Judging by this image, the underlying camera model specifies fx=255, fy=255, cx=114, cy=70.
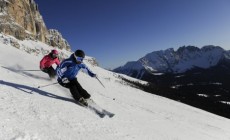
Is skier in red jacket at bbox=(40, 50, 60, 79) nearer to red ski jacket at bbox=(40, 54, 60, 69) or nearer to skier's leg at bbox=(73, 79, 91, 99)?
red ski jacket at bbox=(40, 54, 60, 69)

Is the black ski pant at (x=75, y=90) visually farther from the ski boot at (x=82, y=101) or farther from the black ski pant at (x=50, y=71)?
the black ski pant at (x=50, y=71)

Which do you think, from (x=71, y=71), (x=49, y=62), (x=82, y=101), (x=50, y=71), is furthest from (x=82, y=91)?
(x=49, y=62)

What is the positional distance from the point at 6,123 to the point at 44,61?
36.7ft

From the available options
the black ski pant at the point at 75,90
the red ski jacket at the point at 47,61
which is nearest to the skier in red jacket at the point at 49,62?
the red ski jacket at the point at 47,61

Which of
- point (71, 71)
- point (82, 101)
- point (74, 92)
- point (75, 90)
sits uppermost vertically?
point (71, 71)

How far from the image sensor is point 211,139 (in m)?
18.2

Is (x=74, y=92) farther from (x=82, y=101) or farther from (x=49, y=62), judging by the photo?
(x=49, y=62)

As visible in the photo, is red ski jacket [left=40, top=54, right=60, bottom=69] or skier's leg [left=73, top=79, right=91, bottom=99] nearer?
skier's leg [left=73, top=79, right=91, bottom=99]

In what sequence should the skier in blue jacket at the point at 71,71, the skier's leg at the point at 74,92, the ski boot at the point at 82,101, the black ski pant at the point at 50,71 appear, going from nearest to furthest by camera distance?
the ski boot at the point at 82,101 < the skier's leg at the point at 74,92 < the skier in blue jacket at the point at 71,71 < the black ski pant at the point at 50,71

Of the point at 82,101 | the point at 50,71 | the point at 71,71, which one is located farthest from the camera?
the point at 50,71

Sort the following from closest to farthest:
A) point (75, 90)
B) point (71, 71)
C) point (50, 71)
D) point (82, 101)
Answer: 1. point (82, 101)
2. point (75, 90)
3. point (71, 71)
4. point (50, 71)

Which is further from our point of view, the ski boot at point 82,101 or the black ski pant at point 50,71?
the black ski pant at point 50,71

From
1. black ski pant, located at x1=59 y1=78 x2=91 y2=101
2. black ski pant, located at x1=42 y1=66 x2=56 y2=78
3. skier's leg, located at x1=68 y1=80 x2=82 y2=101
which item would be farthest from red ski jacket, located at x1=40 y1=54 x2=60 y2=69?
skier's leg, located at x1=68 y1=80 x2=82 y2=101

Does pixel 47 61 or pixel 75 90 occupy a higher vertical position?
pixel 47 61
